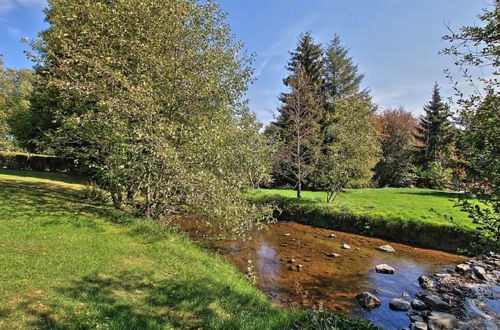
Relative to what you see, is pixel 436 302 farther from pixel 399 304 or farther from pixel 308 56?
pixel 308 56

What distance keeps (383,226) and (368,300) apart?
7.96 meters

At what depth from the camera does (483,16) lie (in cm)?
417

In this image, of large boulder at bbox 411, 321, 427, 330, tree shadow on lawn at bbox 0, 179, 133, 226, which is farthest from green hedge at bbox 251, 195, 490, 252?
tree shadow on lawn at bbox 0, 179, 133, 226

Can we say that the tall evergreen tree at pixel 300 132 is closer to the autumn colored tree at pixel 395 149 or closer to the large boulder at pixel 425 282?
the large boulder at pixel 425 282

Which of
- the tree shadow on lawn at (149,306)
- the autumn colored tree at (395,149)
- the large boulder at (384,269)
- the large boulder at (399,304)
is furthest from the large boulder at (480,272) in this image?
the autumn colored tree at (395,149)

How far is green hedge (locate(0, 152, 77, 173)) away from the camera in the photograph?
2711cm

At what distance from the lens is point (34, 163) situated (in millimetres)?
29266

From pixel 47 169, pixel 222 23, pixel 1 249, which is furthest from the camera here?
pixel 47 169

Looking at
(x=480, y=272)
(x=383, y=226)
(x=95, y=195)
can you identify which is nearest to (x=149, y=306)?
(x=480, y=272)

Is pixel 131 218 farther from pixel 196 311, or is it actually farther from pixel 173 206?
pixel 196 311

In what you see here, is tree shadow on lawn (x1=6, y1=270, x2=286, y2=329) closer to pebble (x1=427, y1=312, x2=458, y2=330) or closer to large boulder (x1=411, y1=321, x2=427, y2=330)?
large boulder (x1=411, y1=321, x2=427, y2=330)

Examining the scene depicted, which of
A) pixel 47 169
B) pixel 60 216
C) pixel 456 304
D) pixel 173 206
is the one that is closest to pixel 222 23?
pixel 173 206

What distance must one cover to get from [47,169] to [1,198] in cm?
2187

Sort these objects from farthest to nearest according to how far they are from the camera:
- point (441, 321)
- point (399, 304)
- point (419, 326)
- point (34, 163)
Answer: point (34, 163) → point (399, 304) → point (441, 321) → point (419, 326)
